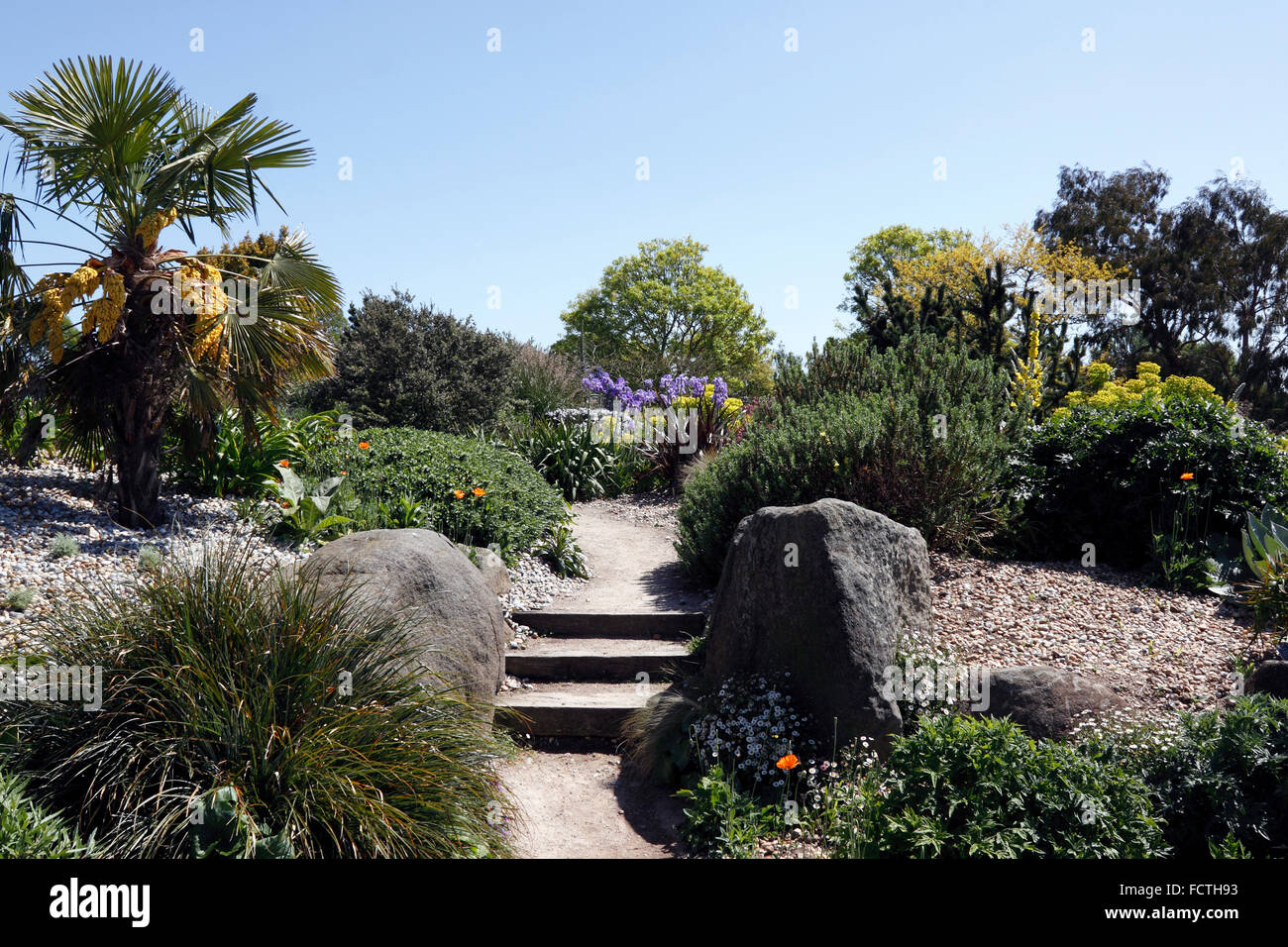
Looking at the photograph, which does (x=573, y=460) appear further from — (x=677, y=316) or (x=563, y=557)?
(x=677, y=316)

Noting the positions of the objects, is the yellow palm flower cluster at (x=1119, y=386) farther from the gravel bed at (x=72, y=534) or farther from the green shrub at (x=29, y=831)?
the green shrub at (x=29, y=831)

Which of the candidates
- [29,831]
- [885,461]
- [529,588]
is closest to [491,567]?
[529,588]

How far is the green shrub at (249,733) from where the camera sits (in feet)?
11.3

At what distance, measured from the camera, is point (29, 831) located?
3.16 metres

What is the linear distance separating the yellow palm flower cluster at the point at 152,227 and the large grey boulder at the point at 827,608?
19.2 feet

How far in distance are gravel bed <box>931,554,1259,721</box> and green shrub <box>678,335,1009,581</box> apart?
1.85 feet

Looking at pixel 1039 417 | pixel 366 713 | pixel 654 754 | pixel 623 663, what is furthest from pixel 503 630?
pixel 1039 417

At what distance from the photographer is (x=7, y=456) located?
29.8 feet

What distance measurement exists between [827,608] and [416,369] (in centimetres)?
1274

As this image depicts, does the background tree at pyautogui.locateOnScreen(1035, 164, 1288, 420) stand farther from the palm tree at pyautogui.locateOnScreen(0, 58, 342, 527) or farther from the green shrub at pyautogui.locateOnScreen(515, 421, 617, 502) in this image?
the palm tree at pyautogui.locateOnScreen(0, 58, 342, 527)

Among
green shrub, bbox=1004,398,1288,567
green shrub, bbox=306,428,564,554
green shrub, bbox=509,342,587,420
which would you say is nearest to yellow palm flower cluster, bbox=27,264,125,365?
green shrub, bbox=306,428,564,554

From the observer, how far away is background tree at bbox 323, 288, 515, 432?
16484 millimetres

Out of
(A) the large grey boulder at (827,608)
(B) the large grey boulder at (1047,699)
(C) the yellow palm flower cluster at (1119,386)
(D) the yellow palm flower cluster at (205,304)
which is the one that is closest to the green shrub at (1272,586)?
(B) the large grey boulder at (1047,699)
